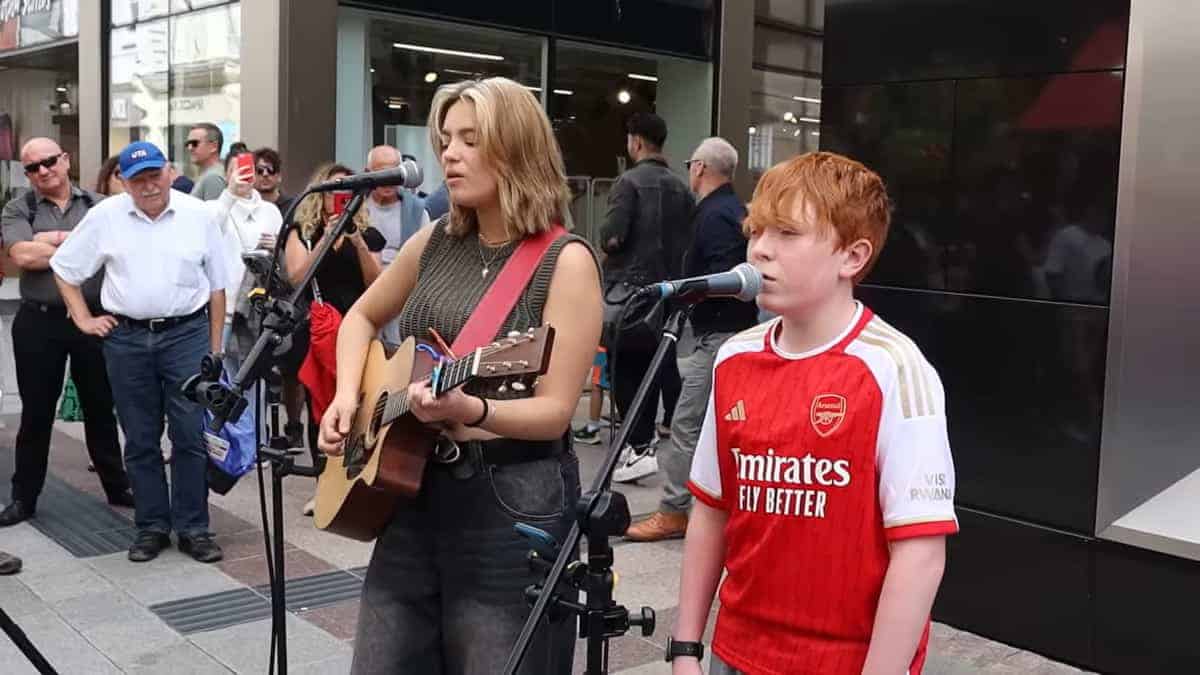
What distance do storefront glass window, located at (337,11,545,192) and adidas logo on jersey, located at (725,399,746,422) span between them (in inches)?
392

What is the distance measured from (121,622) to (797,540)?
3801mm

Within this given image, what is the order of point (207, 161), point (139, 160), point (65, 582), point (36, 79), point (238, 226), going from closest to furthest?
point (65, 582) < point (139, 160) < point (238, 226) < point (207, 161) < point (36, 79)

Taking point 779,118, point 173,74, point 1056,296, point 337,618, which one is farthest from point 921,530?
point 779,118

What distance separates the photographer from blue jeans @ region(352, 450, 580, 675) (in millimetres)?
2566

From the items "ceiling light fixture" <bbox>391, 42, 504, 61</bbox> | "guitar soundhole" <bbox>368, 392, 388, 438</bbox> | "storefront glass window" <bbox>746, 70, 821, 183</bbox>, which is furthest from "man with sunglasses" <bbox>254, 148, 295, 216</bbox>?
"storefront glass window" <bbox>746, 70, 821, 183</bbox>

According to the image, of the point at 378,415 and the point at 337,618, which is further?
the point at 337,618

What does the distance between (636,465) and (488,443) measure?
5191 millimetres

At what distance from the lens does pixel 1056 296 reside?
4.52m

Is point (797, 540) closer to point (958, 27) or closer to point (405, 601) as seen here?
point (405, 601)

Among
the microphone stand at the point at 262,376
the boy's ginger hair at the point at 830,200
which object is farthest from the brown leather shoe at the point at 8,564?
the boy's ginger hair at the point at 830,200

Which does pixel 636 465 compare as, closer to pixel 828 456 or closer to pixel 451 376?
pixel 451 376

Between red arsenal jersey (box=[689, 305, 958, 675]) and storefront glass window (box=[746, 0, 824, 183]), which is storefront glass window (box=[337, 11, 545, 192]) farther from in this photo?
red arsenal jersey (box=[689, 305, 958, 675])

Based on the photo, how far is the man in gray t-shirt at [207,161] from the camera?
9.02 metres

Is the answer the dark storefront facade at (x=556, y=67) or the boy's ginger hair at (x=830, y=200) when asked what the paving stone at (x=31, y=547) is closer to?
the boy's ginger hair at (x=830, y=200)
